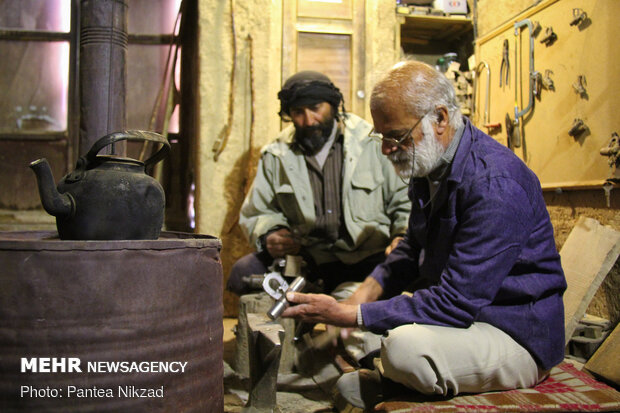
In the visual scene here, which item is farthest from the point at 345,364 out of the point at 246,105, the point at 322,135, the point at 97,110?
the point at 246,105

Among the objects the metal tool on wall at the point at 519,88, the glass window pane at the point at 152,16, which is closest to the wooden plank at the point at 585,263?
the metal tool on wall at the point at 519,88

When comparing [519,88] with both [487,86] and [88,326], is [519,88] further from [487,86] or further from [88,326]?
[88,326]

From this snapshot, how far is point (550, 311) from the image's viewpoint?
180 cm

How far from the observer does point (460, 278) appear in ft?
5.64

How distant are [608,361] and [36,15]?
186 inches

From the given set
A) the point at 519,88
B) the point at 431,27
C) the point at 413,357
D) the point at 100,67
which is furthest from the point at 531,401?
the point at 431,27

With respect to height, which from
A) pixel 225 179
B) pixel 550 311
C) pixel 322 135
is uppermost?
pixel 322 135

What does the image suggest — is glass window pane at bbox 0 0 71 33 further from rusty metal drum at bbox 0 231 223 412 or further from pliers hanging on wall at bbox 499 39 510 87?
pliers hanging on wall at bbox 499 39 510 87

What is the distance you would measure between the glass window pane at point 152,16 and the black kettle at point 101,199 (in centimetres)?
305

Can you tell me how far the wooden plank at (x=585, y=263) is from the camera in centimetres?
262

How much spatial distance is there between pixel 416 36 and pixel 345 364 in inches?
147

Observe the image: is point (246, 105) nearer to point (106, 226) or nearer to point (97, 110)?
point (97, 110)

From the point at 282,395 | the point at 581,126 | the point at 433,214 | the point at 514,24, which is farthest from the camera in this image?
the point at 514,24

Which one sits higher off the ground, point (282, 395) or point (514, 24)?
point (514, 24)
